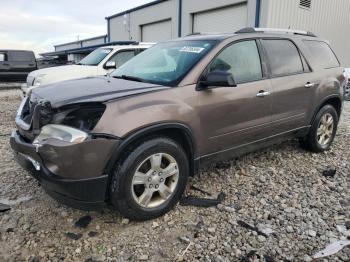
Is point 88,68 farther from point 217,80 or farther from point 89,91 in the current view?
point 217,80

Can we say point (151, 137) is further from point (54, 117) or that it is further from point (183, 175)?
point (54, 117)

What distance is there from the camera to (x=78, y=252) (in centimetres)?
277

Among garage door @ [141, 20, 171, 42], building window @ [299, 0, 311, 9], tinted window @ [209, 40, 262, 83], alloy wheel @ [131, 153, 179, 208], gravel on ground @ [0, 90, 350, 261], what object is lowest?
gravel on ground @ [0, 90, 350, 261]

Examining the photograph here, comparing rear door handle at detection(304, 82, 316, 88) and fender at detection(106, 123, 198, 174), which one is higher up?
rear door handle at detection(304, 82, 316, 88)

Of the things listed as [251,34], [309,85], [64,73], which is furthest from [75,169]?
[64,73]

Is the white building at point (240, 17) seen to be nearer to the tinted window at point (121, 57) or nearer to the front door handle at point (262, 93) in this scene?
the tinted window at point (121, 57)

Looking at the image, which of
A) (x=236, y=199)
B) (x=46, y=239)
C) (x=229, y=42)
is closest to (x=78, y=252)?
(x=46, y=239)

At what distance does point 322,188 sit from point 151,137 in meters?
2.26

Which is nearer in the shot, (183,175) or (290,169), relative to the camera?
(183,175)

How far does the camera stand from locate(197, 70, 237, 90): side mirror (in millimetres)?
3273

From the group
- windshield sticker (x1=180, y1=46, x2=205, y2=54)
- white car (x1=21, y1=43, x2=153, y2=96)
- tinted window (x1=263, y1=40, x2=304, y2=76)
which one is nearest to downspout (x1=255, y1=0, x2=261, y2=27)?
white car (x1=21, y1=43, x2=153, y2=96)

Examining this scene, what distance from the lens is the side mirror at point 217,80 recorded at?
327 centimetres

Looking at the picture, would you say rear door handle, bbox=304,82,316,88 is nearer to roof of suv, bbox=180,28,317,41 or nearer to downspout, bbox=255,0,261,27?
roof of suv, bbox=180,28,317,41

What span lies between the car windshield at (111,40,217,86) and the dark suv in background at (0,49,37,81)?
1385 centimetres
